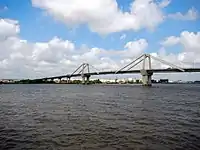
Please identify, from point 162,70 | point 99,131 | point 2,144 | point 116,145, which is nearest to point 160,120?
point 99,131

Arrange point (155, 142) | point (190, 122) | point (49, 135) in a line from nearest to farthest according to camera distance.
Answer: point (155, 142) < point (49, 135) < point (190, 122)

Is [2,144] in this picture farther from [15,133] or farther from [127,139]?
[127,139]

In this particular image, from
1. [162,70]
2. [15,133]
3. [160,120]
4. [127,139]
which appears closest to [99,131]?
[127,139]

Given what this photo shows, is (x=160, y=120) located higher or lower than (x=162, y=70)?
lower

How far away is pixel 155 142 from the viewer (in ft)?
53.3

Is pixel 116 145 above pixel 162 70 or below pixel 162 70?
below

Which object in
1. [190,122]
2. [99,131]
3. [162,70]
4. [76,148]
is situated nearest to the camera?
[76,148]

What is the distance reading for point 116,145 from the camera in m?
15.6

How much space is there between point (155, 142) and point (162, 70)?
362ft

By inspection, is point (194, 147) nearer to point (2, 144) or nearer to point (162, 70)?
point (2, 144)

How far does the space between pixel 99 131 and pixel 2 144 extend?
667cm

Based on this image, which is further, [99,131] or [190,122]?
[190,122]

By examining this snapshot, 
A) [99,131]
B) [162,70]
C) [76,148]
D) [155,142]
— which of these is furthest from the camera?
[162,70]

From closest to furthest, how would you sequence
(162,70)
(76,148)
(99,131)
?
(76,148) < (99,131) < (162,70)
